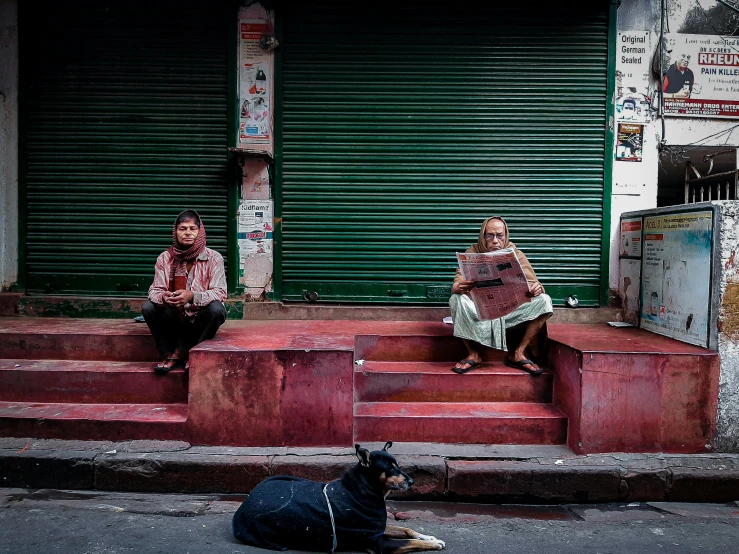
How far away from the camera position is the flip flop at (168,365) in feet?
15.7

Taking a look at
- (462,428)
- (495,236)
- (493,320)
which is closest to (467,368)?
(493,320)

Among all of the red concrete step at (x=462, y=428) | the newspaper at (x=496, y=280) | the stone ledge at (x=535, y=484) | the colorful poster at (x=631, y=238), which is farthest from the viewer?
the colorful poster at (x=631, y=238)

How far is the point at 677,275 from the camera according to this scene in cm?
508

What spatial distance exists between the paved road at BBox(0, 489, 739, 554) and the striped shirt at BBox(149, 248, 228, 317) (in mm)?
1698

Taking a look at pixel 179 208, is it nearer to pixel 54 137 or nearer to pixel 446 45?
pixel 54 137

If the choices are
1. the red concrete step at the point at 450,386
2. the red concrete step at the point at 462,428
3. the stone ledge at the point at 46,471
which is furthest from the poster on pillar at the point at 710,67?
the stone ledge at the point at 46,471

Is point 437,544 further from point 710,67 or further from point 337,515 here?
point 710,67

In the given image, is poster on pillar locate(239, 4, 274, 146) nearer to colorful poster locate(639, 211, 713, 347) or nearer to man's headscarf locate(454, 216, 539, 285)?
man's headscarf locate(454, 216, 539, 285)

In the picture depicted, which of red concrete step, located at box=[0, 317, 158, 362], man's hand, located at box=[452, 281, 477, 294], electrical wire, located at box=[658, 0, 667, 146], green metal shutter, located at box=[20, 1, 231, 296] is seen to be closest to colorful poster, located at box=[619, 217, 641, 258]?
electrical wire, located at box=[658, 0, 667, 146]

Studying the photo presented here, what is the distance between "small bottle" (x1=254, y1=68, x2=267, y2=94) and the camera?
6.41 metres

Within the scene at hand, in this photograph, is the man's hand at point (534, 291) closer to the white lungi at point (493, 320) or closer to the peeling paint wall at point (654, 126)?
the white lungi at point (493, 320)

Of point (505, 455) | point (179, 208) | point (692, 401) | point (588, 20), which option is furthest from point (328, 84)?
point (692, 401)

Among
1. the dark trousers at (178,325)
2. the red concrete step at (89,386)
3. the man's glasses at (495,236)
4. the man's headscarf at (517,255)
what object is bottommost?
the red concrete step at (89,386)

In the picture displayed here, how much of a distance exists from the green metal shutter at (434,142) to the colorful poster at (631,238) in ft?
0.85
